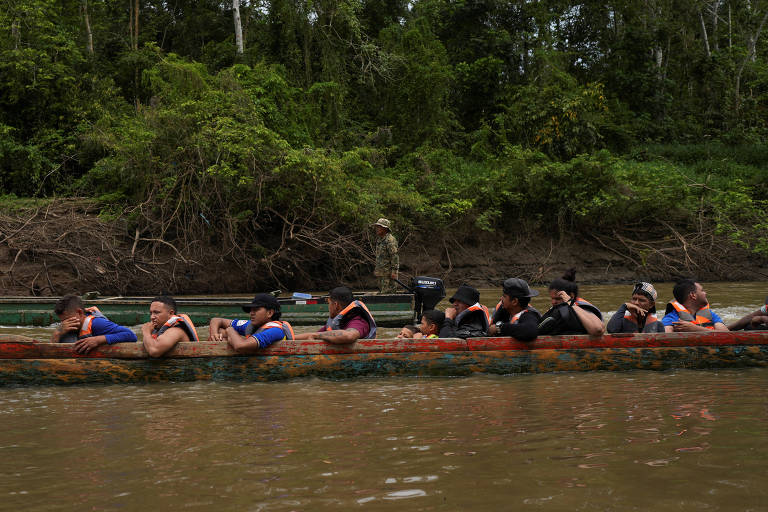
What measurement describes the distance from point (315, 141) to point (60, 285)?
883 cm

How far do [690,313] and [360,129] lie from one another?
17.8m

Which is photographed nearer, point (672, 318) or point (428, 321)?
point (672, 318)

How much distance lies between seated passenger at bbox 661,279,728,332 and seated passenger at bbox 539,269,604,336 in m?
0.82

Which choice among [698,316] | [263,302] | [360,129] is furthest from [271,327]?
[360,129]

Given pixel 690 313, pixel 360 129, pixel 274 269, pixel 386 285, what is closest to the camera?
pixel 690 313

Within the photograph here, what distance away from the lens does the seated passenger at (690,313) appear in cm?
722

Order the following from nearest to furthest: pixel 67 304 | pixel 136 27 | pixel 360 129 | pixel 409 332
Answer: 1. pixel 67 304
2. pixel 409 332
3. pixel 360 129
4. pixel 136 27

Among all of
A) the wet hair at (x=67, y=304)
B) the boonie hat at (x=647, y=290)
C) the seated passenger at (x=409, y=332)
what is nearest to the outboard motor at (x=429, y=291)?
the seated passenger at (x=409, y=332)

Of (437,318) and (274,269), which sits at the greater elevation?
(274,269)

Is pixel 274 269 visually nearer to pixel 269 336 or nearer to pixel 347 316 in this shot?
pixel 347 316

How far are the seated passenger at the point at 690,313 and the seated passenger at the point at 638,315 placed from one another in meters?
0.15

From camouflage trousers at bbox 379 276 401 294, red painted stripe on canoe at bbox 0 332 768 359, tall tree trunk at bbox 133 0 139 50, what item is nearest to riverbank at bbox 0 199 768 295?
camouflage trousers at bbox 379 276 401 294

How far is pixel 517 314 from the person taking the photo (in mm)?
7301

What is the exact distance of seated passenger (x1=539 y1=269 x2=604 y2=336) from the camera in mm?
7016
